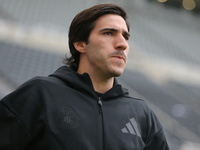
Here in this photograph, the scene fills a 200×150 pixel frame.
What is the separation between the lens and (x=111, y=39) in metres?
1.01

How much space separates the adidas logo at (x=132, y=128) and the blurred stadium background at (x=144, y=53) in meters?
3.08

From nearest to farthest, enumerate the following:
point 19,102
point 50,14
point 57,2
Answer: point 19,102 → point 50,14 → point 57,2

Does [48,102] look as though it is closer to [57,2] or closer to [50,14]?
[50,14]

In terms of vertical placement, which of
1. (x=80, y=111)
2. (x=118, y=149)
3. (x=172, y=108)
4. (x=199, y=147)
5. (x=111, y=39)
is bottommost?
(x=199, y=147)

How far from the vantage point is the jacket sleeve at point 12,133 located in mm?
762

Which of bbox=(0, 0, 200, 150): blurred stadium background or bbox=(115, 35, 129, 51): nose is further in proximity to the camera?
bbox=(0, 0, 200, 150): blurred stadium background

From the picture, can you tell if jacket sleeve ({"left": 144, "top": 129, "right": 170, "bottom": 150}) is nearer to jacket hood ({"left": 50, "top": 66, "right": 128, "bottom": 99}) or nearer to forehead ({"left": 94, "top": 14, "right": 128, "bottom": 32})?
jacket hood ({"left": 50, "top": 66, "right": 128, "bottom": 99})

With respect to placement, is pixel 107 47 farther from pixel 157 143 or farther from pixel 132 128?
pixel 157 143

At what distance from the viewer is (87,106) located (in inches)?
34.6

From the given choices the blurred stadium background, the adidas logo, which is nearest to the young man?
the adidas logo

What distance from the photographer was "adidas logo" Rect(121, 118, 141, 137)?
892mm

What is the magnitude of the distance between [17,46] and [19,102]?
4.27 meters

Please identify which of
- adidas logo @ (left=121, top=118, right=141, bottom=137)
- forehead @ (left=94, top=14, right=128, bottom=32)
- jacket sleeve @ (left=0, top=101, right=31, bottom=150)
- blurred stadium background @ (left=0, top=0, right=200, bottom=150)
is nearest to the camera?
jacket sleeve @ (left=0, top=101, right=31, bottom=150)

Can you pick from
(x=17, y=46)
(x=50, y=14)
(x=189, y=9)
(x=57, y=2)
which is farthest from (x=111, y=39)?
(x=189, y=9)
